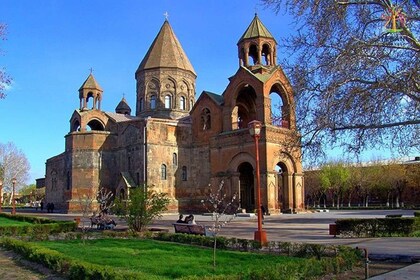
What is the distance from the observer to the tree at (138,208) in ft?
61.1

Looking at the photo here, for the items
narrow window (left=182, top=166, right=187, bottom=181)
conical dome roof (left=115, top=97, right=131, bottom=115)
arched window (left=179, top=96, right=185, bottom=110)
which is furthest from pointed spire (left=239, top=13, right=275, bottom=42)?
conical dome roof (left=115, top=97, right=131, bottom=115)

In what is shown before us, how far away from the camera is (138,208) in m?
18.6

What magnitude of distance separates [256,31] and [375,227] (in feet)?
78.9

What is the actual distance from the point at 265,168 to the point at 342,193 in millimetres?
38080

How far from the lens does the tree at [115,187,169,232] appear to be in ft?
61.1

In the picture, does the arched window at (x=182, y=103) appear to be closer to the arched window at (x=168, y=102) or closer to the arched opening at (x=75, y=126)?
the arched window at (x=168, y=102)

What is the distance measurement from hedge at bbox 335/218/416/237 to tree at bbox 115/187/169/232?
7897mm

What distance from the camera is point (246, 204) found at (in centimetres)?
3938

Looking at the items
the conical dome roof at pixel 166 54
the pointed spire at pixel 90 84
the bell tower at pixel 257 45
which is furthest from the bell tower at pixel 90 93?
the bell tower at pixel 257 45

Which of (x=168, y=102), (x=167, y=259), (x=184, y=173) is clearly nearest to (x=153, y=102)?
(x=168, y=102)

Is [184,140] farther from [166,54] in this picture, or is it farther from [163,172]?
[166,54]

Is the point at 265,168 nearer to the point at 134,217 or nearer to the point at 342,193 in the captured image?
the point at 134,217

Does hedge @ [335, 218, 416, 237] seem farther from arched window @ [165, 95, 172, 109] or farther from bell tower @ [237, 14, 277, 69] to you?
arched window @ [165, 95, 172, 109]

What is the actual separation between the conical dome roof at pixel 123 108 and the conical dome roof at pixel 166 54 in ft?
A: 25.9
